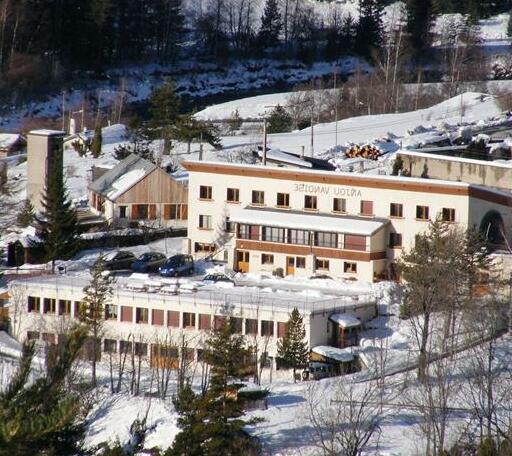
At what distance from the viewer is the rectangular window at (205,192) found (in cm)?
3538

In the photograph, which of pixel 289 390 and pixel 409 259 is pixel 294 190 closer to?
pixel 409 259

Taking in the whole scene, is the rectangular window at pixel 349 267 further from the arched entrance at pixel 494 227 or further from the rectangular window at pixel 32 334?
the rectangular window at pixel 32 334

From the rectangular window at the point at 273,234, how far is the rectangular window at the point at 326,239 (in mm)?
757

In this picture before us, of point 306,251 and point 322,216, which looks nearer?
point 306,251

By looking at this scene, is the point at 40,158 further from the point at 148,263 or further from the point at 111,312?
the point at 111,312

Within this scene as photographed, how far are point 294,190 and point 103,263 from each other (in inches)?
188

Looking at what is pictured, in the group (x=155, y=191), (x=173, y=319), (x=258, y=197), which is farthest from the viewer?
(x=155, y=191)

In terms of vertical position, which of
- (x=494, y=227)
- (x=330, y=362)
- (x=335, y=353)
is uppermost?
(x=494, y=227)

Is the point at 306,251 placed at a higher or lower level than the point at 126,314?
higher

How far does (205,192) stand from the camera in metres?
35.4

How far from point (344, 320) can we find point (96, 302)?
462 centimetres

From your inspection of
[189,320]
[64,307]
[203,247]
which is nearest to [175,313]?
[189,320]

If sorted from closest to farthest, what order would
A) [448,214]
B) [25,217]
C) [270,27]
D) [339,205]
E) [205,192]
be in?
[448,214] < [339,205] < [205,192] < [25,217] < [270,27]

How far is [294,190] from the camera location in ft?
113
